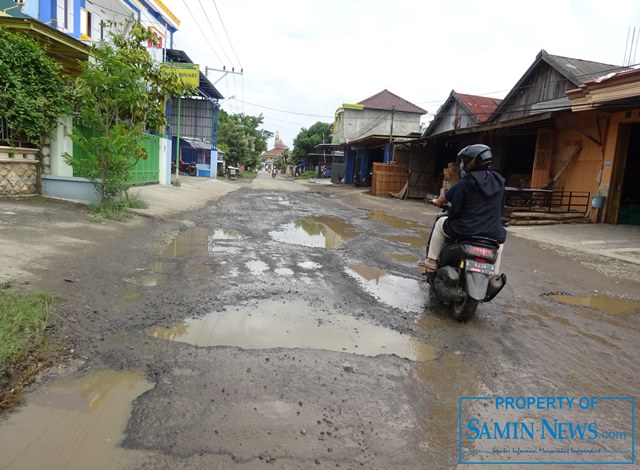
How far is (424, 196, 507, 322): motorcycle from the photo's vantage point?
418 cm

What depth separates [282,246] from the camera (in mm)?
7754

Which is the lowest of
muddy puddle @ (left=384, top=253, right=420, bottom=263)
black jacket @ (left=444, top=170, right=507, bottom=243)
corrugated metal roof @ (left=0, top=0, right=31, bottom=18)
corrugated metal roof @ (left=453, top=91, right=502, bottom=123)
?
muddy puddle @ (left=384, top=253, right=420, bottom=263)

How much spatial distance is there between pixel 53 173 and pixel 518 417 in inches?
427

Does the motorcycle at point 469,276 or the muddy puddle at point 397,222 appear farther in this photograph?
the muddy puddle at point 397,222

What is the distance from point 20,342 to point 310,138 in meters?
58.1

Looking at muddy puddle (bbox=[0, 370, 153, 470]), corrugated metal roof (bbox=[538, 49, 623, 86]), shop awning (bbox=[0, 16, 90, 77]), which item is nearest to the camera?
muddy puddle (bbox=[0, 370, 153, 470])

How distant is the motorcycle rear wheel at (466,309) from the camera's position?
4.23 m

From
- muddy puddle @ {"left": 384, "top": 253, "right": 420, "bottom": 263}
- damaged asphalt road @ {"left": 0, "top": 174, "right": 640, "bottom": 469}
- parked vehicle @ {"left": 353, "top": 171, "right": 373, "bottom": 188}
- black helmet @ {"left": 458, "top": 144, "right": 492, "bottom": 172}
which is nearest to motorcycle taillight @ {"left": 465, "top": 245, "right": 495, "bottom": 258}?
damaged asphalt road @ {"left": 0, "top": 174, "right": 640, "bottom": 469}

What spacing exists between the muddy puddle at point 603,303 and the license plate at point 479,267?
76.4 inches

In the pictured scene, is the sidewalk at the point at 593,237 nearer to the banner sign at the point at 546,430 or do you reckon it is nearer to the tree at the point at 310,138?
the banner sign at the point at 546,430

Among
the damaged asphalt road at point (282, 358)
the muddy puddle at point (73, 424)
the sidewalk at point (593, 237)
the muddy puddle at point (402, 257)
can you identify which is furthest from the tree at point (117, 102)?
the sidewalk at point (593, 237)

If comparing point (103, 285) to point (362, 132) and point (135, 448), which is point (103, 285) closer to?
point (135, 448)

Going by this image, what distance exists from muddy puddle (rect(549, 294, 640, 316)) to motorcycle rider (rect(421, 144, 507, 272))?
5.92 feet

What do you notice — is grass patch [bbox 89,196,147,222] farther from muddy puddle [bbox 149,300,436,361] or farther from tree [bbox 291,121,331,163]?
tree [bbox 291,121,331,163]
